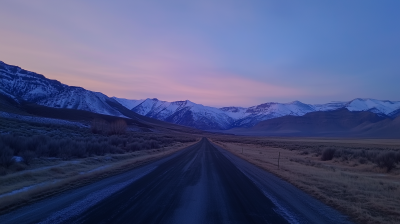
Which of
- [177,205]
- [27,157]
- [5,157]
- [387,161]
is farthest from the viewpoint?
[387,161]

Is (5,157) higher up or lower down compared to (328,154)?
lower down

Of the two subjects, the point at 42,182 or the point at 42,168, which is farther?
the point at 42,168

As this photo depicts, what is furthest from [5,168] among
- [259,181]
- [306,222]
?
[306,222]

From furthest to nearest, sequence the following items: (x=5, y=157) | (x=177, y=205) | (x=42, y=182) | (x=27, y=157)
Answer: (x=27, y=157)
(x=5, y=157)
(x=42, y=182)
(x=177, y=205)

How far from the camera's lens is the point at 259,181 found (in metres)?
17.8

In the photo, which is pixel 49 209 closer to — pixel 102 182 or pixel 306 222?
pixel 102 182

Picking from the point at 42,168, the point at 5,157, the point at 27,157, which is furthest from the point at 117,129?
the point at 5,157

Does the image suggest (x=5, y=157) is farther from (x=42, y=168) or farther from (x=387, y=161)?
(x=387, y=161)

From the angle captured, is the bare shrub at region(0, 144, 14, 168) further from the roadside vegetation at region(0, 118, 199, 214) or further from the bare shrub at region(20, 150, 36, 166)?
the bare shrub at region(20, 150, 36, 166)

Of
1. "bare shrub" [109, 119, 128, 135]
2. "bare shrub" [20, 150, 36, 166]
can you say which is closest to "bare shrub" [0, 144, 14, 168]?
"bare shrub" [20, 150, 36, 166]

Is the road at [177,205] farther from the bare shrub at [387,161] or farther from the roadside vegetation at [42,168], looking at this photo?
the bare shrub at [387,161]

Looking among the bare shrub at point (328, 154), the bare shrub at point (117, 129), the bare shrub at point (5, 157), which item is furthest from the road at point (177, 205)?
the bare shrub at point (117, 129)

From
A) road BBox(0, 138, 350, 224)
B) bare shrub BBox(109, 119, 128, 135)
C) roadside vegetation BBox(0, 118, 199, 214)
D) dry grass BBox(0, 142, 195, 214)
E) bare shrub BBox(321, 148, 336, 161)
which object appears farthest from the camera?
bare shrub BBox(109, 119, 128, 135)

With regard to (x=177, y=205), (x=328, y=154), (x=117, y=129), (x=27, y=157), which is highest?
(x=117, y=129)
